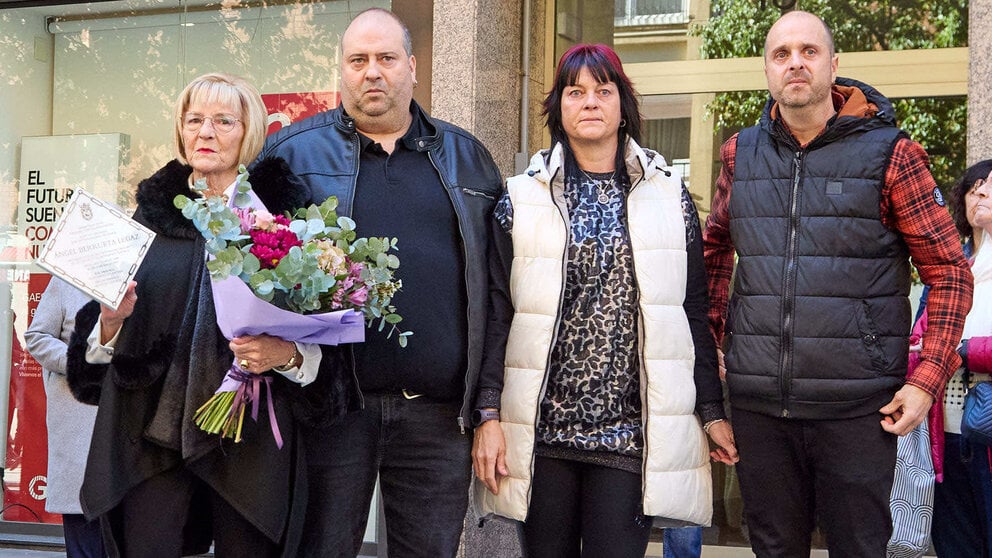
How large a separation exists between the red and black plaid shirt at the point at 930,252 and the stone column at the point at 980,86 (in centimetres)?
193

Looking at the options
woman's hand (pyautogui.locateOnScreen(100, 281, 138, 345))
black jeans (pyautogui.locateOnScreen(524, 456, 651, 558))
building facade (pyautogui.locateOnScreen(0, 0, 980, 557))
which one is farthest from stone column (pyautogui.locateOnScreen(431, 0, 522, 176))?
woman's hand (pyautogui.locateOnScreen(100, 281, 138, 345))

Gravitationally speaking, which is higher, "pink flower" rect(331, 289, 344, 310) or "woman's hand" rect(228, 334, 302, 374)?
"pink flower" rect(331, 289, 344, 310)

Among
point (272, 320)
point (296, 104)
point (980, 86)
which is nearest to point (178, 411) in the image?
point (272, 320)

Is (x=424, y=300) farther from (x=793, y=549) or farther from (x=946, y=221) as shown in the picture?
(x=946, y=221)

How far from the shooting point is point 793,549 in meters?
3.83

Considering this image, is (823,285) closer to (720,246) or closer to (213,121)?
(720,246)

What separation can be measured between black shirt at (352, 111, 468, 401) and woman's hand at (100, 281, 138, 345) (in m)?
0.76

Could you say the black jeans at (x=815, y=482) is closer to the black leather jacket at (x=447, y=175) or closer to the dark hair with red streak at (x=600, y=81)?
the black leather jacket at (x=447, y=175)

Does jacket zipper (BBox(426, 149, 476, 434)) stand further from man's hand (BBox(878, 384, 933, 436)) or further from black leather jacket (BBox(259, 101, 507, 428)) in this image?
man's hand (BBox(878, 384, 933, 436))

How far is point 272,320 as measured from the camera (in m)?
3.23

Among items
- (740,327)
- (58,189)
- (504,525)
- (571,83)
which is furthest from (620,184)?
(58,189)

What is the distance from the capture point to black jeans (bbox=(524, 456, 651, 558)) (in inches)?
147

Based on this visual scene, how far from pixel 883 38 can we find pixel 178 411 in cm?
488

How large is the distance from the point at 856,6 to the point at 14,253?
602 centimetres
